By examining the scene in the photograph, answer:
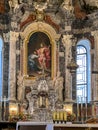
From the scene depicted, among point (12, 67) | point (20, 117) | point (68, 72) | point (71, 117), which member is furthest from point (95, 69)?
point (20, 117)

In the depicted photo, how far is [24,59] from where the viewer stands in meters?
22.7

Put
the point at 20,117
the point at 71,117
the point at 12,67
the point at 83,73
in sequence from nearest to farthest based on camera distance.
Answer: the point at 20,117 < the point at 71,117 < the point at 12,67 < the point at 83,73

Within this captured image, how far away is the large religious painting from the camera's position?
2259cm

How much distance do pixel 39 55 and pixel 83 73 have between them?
11.1 feet

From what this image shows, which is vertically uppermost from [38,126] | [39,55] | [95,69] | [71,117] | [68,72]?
[39,55]

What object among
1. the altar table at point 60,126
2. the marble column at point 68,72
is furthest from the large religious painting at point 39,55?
the altar table at point 60,126

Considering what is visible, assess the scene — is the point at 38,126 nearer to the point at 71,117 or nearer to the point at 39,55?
the point at 71,117

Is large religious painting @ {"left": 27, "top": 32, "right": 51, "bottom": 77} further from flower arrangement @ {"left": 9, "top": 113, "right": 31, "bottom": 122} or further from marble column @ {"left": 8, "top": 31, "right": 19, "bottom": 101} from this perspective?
flower arrangement @ {"left": 9, "top": 113, "right": 31, "bottom": 122}

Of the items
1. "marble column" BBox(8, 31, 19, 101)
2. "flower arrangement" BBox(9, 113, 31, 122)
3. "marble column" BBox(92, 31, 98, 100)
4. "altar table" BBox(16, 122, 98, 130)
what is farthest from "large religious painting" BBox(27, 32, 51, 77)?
"altar table" BBox(16, 122, 98, 130)

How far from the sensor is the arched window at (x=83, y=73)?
23.4 metres

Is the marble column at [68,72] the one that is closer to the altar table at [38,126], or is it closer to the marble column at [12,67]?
the marble column at [12,67]

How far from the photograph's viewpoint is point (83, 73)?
79.2 ft

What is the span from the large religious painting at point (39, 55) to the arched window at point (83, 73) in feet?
7.89

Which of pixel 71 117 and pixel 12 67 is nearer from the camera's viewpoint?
pixel 71 117
